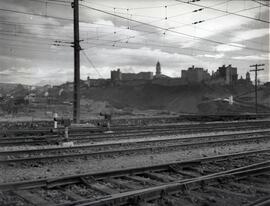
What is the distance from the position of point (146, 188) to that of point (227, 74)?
101443 mm

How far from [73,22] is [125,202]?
72.2ft

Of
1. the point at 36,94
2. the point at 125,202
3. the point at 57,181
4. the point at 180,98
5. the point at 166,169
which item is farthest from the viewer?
the point at 180,98

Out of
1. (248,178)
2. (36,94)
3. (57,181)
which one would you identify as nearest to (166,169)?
(248,178)

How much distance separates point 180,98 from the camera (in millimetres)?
91250

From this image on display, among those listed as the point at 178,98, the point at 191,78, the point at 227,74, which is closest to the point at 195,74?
the point at 191,78

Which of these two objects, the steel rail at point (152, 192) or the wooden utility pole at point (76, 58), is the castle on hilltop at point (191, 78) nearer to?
the wooden utility pole at point (76, 58)

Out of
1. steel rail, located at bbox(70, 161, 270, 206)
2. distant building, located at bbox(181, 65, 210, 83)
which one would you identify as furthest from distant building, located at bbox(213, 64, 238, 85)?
steel rail, located at bbox(70, 161, 270, 206)

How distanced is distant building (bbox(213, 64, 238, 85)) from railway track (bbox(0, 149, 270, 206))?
96136mm

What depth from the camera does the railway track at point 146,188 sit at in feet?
21.6

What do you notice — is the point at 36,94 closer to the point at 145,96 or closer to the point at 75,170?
the point at 75,170

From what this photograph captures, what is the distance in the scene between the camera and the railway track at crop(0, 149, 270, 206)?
21.6 ft

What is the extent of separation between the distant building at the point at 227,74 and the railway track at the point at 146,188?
96136 mm

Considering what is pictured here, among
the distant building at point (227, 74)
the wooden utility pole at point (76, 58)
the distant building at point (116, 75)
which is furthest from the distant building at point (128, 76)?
the wooden utility pole at point (76, 58)

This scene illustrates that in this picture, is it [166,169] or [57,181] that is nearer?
[57,181]
